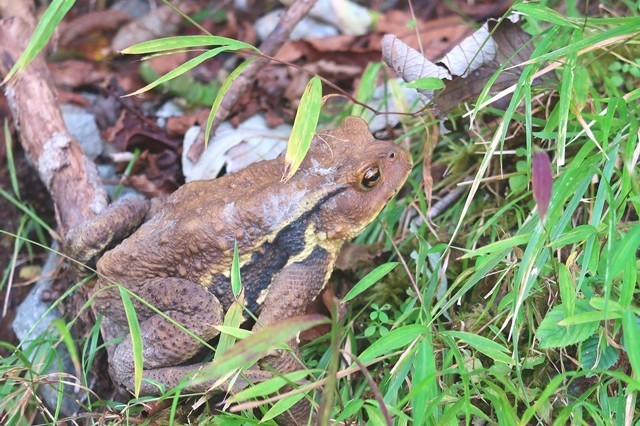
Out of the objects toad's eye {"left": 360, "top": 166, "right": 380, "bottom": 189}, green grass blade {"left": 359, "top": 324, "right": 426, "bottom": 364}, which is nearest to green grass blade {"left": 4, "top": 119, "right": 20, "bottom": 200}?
toad's eye {"left": 360, "top": 166, "right": 380, "bottom": 189}

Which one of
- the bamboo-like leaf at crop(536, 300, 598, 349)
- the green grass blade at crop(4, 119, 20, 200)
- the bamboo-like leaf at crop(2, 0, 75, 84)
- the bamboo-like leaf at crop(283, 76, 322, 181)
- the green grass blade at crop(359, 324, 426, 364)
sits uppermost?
the bamboo-like leaf at crop(2, 0, 75, 84)

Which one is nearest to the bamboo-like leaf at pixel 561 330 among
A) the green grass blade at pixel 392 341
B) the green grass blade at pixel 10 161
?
the green grass blade at pixel 392 341

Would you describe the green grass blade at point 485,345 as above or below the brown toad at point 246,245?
below

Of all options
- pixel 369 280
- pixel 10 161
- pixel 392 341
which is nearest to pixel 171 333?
pixel 369 280

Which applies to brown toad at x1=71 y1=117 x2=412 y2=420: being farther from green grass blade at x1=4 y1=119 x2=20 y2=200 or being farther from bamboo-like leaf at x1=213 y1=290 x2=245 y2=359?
green grass blade at x1=4 y1=119 x2=20 y2=200

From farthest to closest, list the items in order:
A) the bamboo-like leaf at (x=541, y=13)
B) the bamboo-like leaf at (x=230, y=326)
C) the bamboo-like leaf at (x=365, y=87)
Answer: the bamboo-like leaf at (x=365, y=87)
the bamboo-like leaf at (x=541, y=13)
the bamboo-like leaf at (x=230, y=326)

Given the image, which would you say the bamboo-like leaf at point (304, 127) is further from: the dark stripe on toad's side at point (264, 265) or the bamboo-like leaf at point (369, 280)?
the bamboo-like leaf at point (369, 280)
